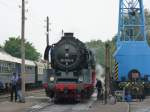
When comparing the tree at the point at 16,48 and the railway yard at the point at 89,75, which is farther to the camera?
the tree at the point at 16,48

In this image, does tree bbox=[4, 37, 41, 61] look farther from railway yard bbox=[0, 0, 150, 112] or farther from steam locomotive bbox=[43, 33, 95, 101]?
steam locomotive bbox=[43, 33, 95, 101]

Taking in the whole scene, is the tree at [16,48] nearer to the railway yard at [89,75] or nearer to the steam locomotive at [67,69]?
the railway yard at [89,75]

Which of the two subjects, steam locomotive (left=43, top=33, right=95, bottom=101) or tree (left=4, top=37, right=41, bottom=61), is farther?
tree (left=4, top=37, right=41, bottom=61)

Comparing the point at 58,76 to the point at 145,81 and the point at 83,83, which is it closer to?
the point at 83,83

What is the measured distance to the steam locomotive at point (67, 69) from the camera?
87.4ft

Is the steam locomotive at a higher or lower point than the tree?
lower

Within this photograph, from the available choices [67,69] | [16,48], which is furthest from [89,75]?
[16,48]

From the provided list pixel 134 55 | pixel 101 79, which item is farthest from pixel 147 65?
pixel 101 79

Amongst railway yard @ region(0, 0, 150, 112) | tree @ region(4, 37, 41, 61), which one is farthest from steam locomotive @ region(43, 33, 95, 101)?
tree @ region(4, 37, 41, 61)

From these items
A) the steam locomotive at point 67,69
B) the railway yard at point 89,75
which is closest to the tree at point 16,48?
the railway yard at point 89,75

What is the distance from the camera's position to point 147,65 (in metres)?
31.7

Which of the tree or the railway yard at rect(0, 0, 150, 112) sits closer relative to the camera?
the railway yard at rect(0, 0, 150, 112)

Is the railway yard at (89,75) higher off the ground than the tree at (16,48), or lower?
lower

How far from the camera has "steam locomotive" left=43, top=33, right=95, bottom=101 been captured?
26.6 meters
